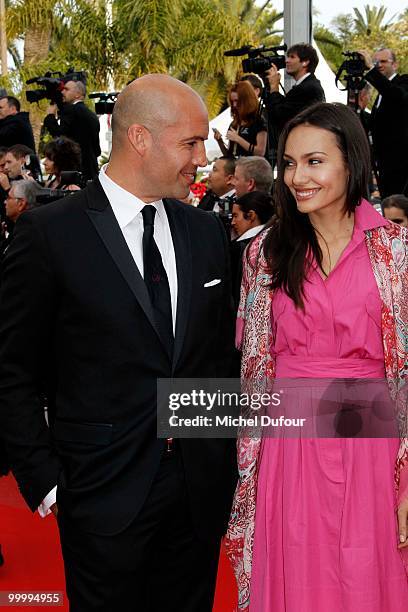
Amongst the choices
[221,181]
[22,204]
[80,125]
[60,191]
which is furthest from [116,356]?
[80,125]

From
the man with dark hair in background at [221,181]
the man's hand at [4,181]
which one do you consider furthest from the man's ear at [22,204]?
the man with dark hair in background at [221,181]

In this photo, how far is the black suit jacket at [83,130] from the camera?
8258 millimetres

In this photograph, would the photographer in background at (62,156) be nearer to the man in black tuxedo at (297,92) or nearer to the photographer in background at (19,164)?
the photographer in background at (19,164)

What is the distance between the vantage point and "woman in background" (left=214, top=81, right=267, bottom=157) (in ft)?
23.1

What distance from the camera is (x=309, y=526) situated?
8.14 ft

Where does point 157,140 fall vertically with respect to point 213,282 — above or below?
above

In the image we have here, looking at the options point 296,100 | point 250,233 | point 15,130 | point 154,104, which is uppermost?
point 15,130

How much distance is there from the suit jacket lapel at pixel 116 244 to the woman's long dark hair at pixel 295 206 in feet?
1.54

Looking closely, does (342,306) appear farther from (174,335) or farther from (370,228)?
(174,335)

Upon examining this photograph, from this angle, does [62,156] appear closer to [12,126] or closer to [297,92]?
[297,92]

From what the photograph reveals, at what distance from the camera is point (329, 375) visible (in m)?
2.46

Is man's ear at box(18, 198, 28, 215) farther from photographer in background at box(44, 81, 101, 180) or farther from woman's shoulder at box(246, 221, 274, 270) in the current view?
woman's shoulder at box(246, 221, 274, 270)

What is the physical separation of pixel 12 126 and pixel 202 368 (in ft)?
24.0

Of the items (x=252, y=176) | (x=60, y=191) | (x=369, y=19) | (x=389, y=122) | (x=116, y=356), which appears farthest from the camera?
(x=369, y=19)
